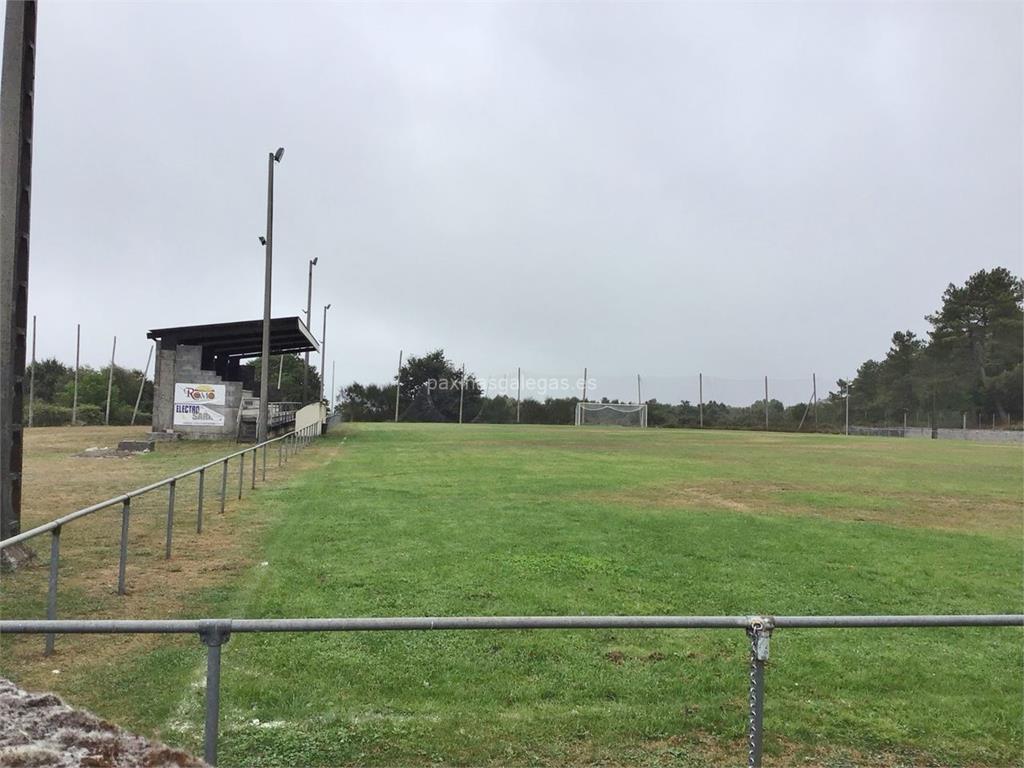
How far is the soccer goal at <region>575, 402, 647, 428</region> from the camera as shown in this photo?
63.5m

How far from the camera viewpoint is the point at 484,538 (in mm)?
8945

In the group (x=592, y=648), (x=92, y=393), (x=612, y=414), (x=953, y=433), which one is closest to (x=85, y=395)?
(x=92, y=393)

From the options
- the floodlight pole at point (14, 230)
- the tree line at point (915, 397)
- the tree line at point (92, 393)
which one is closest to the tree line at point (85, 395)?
the tree line at point (92, 393)

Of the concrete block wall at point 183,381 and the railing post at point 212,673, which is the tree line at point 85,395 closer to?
the concrete block wall at point 183,381

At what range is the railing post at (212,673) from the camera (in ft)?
7.88

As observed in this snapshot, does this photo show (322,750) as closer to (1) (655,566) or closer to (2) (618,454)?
(1) (655,566)

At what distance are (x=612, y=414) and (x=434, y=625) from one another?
206 ft

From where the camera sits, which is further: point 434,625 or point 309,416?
point 309,416

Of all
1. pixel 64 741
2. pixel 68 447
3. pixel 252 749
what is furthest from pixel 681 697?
pixel 68 447

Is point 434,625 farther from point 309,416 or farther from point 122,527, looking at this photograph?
point 309,416

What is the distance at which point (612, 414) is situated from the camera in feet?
212

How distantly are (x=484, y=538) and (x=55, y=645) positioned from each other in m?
4.81

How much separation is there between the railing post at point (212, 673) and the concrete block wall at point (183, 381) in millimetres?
27390

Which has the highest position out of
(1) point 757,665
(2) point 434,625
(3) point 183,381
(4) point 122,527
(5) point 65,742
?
(3) point 183,381
